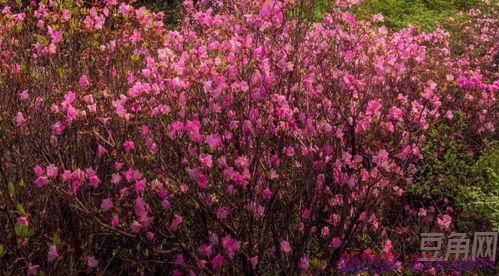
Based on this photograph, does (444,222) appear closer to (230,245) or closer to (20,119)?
(230,245)

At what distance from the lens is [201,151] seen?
13.3 ft

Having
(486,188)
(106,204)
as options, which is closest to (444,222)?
(486,188)

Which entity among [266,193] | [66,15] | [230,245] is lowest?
[230,245]

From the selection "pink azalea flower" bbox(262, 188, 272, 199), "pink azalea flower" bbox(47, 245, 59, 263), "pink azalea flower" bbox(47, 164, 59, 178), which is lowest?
"pink azalea flower" bbox(47, 245, 59, 263)

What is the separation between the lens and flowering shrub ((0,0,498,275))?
373 centimetres

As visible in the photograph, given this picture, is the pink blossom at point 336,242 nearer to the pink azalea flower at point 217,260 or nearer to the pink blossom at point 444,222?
the pink azalea flower at point 217,260

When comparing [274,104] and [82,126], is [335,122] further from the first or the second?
[82,126]

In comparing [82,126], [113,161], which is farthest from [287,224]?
[82,126]

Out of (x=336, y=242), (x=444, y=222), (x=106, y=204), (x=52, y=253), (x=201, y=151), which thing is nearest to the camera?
(x=52, y=253)

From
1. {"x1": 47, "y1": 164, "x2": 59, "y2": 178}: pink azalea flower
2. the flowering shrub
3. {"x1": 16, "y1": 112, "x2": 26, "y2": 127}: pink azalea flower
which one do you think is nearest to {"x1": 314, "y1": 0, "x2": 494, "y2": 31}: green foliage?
the flowering shrub

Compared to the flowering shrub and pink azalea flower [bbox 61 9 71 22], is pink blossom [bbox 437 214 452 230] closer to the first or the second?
the flowering shrub

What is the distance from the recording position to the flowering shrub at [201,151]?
3.73m

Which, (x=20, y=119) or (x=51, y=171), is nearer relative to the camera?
(x=51, y=171)

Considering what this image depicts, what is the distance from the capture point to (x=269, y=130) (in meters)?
3.99
